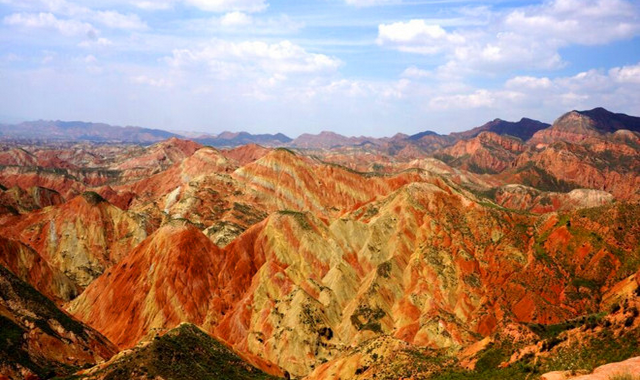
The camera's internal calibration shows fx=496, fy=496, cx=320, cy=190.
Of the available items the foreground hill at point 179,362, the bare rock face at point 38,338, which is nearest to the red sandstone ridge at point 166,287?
the bare rock face at point 38,338

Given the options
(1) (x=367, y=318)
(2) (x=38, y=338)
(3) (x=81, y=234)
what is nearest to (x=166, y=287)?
(2) (x=38, y=338)

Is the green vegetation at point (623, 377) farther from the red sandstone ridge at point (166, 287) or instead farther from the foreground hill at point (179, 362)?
the red sandstone ridge at point (166, 287)

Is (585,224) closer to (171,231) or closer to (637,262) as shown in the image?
(637,262)

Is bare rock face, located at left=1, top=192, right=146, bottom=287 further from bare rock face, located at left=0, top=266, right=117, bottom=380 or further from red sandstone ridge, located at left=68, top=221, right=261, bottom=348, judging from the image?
bare rock face, located at left=0, top=266, right=117, bottom=380

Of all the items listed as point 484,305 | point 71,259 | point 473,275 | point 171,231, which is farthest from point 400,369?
point 71,259

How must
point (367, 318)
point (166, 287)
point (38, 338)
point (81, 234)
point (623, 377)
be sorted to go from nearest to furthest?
1. point (623, 377)
2. point (38, 338)
3. point (367, 318)
4. point (166, 287)
5. point (81, 234)

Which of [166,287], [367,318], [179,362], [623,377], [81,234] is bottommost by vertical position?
[367,318]

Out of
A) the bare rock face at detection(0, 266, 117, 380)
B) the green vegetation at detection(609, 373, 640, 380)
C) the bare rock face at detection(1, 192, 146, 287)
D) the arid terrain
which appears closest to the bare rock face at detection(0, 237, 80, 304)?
the arid terrain

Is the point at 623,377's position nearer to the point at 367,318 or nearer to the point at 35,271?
the point at 367,318
